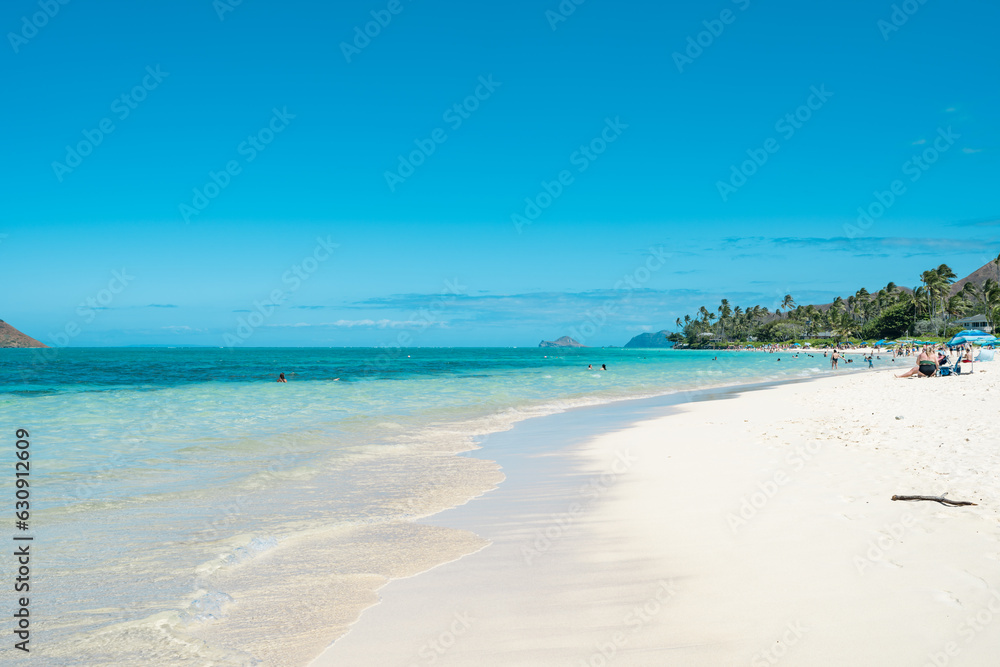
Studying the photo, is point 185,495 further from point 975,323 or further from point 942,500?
point 975,323

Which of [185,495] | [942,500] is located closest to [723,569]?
[942,500]

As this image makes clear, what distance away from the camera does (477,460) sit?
40.4ft

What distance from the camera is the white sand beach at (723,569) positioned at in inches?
161

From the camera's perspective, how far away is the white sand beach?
4102 mm

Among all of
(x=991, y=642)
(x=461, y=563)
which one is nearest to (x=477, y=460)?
(x=461, y=563)

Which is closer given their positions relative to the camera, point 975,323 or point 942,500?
point 942,500

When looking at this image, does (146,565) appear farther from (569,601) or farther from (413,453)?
(413,453)

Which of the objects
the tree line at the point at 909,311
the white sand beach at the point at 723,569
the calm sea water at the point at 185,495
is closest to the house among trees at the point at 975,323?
the tree line at the point at 909,311

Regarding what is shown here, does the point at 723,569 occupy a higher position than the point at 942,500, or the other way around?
the point at 942,500

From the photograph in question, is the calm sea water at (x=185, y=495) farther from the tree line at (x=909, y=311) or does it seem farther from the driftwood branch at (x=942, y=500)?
the tree line at (x=909, y=311)

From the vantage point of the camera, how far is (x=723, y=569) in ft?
17.9

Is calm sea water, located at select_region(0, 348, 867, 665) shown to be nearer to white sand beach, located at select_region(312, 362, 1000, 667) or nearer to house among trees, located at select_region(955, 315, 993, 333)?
white sand beach, located at select_region(312, 362, 1000, 667)

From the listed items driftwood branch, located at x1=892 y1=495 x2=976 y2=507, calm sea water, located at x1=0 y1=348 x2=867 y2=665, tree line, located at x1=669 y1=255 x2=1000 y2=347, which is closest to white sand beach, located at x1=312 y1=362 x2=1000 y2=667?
driftwood branch, located at x1=892 y1=495 x2=976 y2=507

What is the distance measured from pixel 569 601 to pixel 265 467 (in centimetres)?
842
